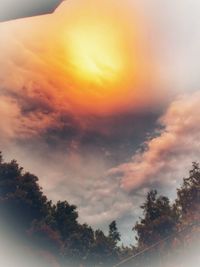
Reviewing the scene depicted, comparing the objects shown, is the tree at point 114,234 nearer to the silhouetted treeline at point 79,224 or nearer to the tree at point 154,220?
the silhouetted treeline at point 79,224

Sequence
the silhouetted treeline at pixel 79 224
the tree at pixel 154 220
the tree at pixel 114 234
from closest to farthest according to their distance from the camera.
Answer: the silhouetted treeline at pixel 79 224 → the tree at pixel 154 220 → the tree at pixel 114 234

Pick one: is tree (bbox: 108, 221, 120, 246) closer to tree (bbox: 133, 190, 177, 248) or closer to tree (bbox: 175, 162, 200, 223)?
tree (bbox: 133, 190, 177, 248)

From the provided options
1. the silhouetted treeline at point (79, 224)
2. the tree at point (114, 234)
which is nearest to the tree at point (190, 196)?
the silhouetted treeline at point (79, 224)

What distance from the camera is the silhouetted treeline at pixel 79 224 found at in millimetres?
16969

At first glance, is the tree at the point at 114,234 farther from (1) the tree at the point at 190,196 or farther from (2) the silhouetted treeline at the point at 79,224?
(1) the tree at the point at 190,196

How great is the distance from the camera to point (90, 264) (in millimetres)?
19109

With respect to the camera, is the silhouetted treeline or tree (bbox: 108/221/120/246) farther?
tree (bbox: 108/221/120/246)

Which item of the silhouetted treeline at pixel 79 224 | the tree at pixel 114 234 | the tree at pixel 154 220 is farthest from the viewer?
the tree at pixel 114 234

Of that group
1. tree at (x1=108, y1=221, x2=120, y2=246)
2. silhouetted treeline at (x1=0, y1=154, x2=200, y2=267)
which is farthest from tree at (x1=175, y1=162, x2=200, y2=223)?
tree at (x1=108, y1=221, x2=120, y2=246)

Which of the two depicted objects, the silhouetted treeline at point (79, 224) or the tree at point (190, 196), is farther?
the tree at point (190, 196)

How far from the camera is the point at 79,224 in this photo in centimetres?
2089

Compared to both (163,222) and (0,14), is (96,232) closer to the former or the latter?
(163,222)

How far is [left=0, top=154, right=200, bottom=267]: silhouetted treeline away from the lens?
17.0 metres

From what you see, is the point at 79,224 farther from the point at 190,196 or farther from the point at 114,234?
the point at 190,196
